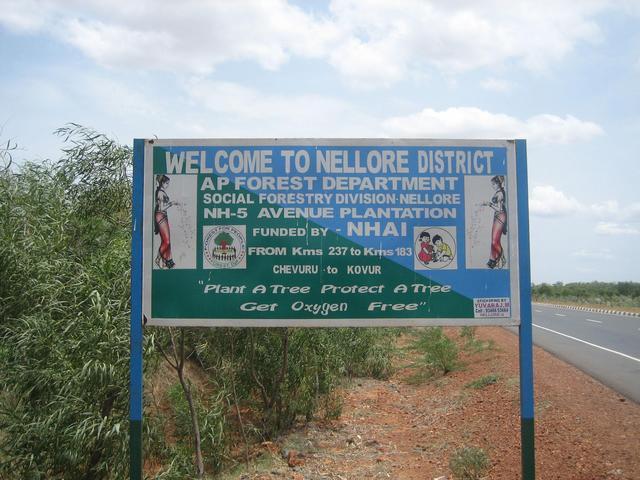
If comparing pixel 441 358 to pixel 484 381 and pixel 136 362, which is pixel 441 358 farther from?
pixel 136 362

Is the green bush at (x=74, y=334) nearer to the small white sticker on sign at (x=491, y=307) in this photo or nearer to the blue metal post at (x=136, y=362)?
the blue metal post at (x=136, y=362)

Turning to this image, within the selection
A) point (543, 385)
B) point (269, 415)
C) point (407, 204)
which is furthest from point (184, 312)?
point (543, 385)

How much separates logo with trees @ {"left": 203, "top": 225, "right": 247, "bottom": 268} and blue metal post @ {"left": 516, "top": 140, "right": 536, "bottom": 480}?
1.90m

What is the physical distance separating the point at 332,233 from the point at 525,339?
4.82ft

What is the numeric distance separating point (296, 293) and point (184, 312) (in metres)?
0.78

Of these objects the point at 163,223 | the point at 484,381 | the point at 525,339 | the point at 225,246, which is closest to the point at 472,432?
the point at 484,381

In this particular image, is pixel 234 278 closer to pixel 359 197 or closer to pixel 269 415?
pixel 359 197

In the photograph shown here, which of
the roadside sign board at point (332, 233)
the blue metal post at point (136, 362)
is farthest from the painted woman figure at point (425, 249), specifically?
the blue metal post at point (136, 362)

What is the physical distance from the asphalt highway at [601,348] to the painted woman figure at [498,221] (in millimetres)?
6943

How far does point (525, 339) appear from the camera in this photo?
13.4 feet

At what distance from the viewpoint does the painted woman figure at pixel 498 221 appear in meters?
4.21

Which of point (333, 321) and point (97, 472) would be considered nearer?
point (333, 321)

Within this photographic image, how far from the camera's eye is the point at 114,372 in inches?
198

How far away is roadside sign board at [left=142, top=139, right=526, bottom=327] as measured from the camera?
4184 millimetres
